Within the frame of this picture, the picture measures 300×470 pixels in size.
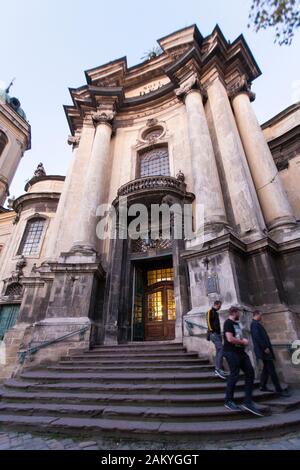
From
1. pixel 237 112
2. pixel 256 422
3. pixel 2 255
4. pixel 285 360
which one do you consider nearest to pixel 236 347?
pixel 256 422

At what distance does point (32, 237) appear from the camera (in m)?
16.7

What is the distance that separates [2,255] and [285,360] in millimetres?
16959

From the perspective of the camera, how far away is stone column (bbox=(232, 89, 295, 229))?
899 centimetres

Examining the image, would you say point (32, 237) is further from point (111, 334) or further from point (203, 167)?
point (203, 167)

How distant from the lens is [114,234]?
11633 millimetres

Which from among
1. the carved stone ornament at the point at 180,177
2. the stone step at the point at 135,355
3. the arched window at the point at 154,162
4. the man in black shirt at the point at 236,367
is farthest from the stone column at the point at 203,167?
the man in black shirt at the point at 236,367

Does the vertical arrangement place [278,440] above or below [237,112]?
below

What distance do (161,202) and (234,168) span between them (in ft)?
11.6

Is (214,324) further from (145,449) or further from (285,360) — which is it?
(145,449)

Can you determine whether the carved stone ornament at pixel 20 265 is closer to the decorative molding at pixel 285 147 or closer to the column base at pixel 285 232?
the column base at pixel 285 232

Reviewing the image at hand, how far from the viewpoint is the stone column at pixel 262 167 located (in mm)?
8992

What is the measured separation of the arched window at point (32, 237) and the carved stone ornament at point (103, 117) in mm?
7572

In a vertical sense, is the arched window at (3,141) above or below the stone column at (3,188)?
above

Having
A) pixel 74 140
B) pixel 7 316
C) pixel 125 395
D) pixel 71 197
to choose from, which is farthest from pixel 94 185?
pixel 125 395
